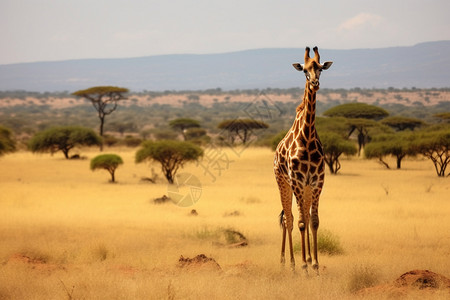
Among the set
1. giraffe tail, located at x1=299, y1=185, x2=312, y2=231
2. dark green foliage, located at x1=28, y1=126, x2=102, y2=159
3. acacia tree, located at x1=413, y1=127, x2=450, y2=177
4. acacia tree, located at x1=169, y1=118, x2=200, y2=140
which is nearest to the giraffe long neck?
giraffe tail, located at x1=299, y1=185, x2=312, y2=231

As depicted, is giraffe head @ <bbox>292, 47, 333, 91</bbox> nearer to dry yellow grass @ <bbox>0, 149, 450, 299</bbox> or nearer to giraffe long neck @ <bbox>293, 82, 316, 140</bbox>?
giraffe long neck @ <bbox>293, 82, 316, 140</bbox>

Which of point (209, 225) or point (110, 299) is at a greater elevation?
point (110, 299)

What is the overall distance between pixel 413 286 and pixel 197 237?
7.04m

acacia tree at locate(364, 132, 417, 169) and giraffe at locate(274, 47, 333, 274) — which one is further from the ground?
giraffe at locate(274, 47, 333, 274)

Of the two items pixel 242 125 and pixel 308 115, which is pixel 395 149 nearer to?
pixel 242 125

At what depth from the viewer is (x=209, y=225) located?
16.5 m

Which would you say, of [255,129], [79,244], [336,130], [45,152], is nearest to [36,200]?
[79,244]

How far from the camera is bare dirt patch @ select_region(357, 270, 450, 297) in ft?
26.9

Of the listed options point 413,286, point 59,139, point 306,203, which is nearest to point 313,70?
point 306,203

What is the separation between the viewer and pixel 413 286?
8.41 meters

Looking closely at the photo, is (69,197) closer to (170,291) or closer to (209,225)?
(209,225)

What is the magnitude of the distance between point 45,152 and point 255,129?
28512mm

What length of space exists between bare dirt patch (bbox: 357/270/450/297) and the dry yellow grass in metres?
0.25

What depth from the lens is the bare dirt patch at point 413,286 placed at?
8.21 meters
